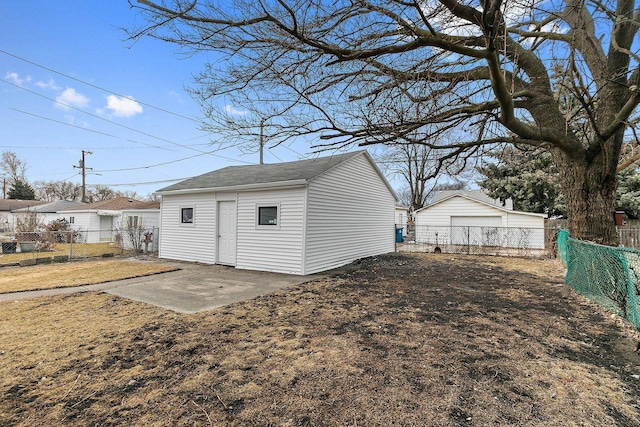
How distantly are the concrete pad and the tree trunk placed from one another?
20.3ft

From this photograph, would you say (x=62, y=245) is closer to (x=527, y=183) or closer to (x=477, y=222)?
(x=477, y=222)

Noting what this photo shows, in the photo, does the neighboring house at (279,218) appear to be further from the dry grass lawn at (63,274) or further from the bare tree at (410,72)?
the bare tree at (410,72)

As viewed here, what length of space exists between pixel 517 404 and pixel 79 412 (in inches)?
139

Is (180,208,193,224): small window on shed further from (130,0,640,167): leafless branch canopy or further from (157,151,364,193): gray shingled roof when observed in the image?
(130,0,640,167): leafless branch canopy

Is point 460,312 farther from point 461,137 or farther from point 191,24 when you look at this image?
point 191,24

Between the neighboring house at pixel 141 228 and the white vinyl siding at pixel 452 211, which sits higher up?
the white vinyl siding at pixel 452 211

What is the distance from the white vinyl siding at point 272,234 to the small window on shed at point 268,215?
124mm

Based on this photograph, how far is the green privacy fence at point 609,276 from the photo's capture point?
4.30 metres

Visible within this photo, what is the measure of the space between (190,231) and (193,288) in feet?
15.3

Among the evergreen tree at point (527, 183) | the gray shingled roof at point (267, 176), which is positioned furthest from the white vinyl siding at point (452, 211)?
the gray shingled roof at point (267, 176)

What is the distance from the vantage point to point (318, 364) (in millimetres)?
3172

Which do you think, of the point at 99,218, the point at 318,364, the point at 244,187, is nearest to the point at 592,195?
the point at 318,364

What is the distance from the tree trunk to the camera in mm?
→ 5852

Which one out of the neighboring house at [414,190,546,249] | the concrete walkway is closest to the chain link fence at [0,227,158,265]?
the concrete walkway
